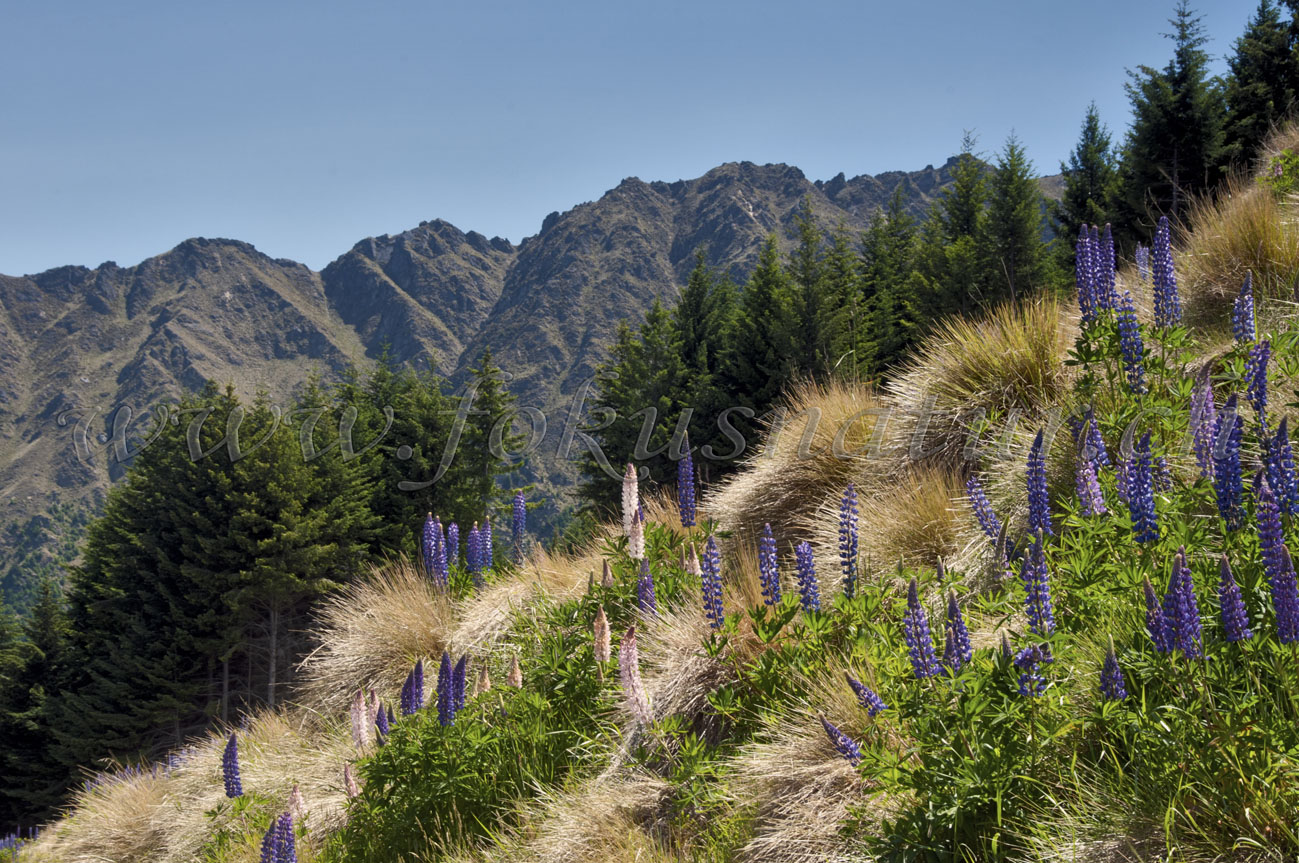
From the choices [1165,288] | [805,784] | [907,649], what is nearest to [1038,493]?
[907,649]

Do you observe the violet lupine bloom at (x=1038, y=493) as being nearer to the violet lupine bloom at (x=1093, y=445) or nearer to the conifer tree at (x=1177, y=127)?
the violet lupine bloom at (x=1093, y=445)

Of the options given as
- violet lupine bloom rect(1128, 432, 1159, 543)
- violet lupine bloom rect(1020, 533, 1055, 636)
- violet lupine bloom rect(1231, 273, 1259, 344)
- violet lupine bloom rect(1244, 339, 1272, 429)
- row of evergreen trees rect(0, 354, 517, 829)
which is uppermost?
violet lupine bloom rect(1231, 273, 1259, 344)

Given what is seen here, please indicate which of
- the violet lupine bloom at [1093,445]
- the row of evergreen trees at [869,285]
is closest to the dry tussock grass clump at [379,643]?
the violet lupine bloom at [1093,445]

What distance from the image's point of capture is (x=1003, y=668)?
2.64 meters

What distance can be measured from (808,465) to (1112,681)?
178 inches

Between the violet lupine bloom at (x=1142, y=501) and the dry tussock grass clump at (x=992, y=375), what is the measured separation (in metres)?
2.72

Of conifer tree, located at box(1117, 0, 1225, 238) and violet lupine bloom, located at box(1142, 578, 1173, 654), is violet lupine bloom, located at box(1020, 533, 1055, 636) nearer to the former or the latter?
violet lupine bloom, located at box(1142, 578, 1173, 654)

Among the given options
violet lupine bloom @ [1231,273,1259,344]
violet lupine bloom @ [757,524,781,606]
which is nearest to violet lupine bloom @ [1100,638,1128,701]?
violet lupine bloom @ [757,524,781,606]

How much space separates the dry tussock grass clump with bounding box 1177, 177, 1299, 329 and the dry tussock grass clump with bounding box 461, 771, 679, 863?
5278mm

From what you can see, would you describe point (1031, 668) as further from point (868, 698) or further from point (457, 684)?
point (457, 684)

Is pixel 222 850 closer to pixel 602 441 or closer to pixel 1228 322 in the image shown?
pixel 1228 322

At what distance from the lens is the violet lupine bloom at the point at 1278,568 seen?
7.38ft

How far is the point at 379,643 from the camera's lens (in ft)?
24.3

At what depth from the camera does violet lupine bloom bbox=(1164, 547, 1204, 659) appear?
2.32 m
